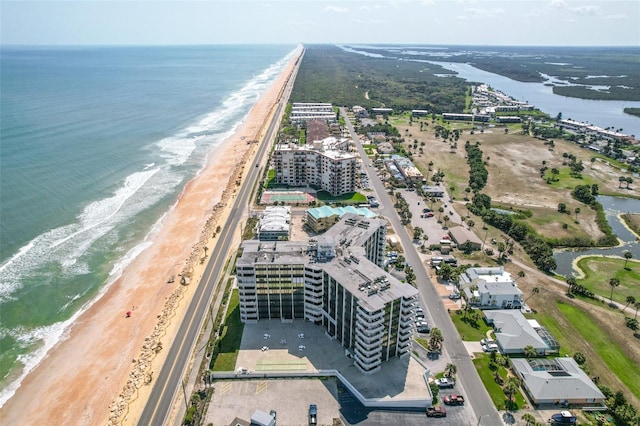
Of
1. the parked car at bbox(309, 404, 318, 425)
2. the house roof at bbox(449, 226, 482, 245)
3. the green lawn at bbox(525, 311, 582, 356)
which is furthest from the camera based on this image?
the house roof at bbox(449, 226, 482, 245)

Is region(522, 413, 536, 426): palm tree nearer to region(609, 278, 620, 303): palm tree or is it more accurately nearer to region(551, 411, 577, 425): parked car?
region(551, 411, 577, 425): parked car

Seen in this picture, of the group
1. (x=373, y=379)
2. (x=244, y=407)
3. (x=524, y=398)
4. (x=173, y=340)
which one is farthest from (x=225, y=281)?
(x=524, y=398)

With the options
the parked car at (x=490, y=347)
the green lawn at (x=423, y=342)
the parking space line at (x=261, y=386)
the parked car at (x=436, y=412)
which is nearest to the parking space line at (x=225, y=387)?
the parking space line at (x=261, y=386)

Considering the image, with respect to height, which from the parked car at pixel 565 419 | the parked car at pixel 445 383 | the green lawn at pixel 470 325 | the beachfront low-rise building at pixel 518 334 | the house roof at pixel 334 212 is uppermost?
the house roof at pixel 334 212

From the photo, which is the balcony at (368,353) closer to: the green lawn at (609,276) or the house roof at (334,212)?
the house roof at (334,212)

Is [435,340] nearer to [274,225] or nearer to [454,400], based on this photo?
[454,400]

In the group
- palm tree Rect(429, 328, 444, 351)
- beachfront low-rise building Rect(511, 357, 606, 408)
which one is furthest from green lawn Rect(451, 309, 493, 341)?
beachfront low-rise building Rect(511, 357, 606, 408)
